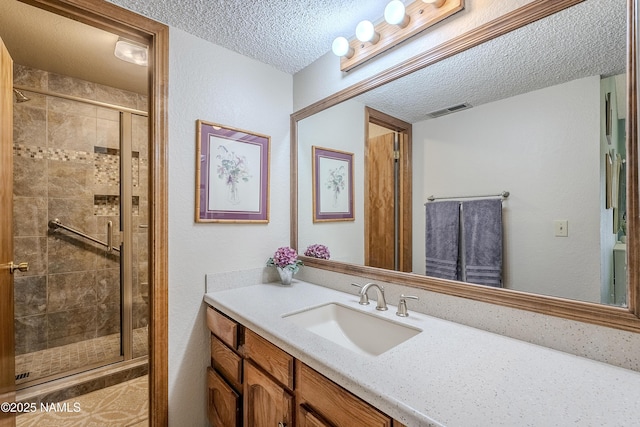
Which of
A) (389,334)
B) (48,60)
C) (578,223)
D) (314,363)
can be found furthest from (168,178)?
(578,223)

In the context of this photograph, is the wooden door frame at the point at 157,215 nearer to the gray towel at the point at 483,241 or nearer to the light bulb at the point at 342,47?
the light bulb at the point at 342,47

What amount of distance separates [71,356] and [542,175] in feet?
10.3

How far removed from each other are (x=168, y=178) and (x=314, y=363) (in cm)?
113

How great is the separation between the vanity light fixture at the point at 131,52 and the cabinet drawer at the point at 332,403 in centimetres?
189

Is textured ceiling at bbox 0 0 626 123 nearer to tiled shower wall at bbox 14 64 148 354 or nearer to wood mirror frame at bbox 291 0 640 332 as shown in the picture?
wood mirror frame at bbox 291 0 640 332

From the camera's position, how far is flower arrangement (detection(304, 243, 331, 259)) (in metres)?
1.70

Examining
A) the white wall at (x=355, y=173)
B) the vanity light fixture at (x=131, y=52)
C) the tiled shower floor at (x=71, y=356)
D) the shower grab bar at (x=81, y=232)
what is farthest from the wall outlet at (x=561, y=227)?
the shower grab bar at (x=81, y=232)

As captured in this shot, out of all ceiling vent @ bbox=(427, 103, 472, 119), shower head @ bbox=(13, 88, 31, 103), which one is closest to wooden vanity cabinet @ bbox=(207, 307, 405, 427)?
ceiling vent @ bbox=(427, 103, 472, 119)

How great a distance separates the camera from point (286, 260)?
1655mm

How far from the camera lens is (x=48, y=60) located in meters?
1.89

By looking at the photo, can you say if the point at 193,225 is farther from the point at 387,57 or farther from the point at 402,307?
the point at 387,57

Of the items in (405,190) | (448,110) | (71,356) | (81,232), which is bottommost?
(71,356)

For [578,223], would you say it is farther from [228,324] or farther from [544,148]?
[228,324]

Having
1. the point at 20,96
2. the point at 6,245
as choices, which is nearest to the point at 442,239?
the point at 6,245
